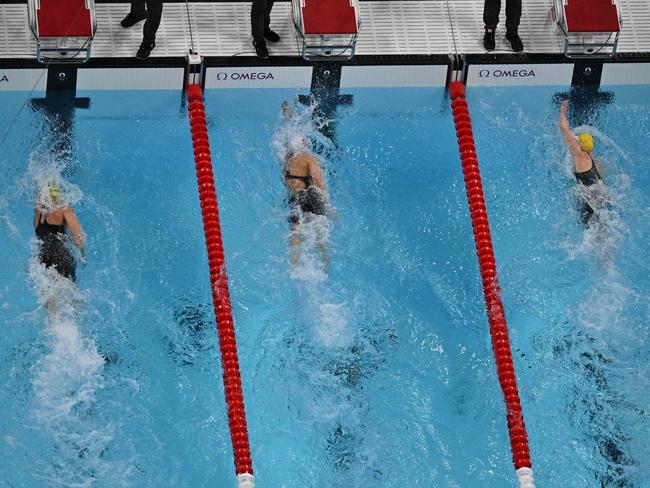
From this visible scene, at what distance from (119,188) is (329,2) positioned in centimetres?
223

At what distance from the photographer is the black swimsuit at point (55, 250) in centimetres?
1159

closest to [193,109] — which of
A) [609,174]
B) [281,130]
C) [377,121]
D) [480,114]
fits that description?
[281,130]

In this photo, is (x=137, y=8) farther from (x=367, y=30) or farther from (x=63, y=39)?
(x=367, y=30)

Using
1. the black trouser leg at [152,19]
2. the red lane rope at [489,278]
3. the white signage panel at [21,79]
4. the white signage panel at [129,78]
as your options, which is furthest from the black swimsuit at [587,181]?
the white signage panel at [21,79]

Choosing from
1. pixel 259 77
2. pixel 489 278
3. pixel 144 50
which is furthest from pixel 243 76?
pixel 489 278

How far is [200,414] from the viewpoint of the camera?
36.9 ft

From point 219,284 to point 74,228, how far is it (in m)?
1.15

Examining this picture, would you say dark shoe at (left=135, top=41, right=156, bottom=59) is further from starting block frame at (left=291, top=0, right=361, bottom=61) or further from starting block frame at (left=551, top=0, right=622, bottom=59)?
starting block frame at (left=551, top=0, right=622, bottom=59)

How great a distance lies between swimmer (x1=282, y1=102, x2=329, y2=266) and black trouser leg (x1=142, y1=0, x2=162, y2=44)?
1.48 metres

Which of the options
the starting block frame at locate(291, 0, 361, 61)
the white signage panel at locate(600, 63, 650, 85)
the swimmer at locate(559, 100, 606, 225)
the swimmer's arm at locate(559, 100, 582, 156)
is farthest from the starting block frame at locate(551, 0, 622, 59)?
the starting block frame at locate(291, 0, 361, 61)

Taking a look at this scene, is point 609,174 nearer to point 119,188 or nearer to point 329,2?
point 329,2

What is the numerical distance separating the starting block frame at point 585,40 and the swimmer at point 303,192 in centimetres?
234

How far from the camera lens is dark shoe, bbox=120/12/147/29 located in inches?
506

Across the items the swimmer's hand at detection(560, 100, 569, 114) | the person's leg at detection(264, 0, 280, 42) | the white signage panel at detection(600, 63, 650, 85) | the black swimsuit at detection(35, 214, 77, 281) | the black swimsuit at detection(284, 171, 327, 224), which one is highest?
the person's leg at detection(264, 0, 280, 42)
